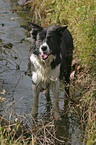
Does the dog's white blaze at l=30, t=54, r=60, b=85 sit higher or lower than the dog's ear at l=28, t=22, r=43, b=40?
lower

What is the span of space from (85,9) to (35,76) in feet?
10.1

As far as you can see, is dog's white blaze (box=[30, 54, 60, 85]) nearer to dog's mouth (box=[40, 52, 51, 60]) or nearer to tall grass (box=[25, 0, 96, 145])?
dog's mouth (box=[40, 52, 51, 60])

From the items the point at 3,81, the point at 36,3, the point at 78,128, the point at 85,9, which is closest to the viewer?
the point at 78,128

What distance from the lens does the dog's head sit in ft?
14.0

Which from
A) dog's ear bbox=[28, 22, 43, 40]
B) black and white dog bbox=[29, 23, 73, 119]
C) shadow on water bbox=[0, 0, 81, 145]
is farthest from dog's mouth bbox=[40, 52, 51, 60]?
shadow on water bbox=[0, 0, 81, 145]

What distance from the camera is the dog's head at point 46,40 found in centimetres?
425

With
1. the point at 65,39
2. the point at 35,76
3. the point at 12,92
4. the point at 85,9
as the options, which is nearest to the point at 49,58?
the point at 35,76

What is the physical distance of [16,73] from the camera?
20.6 ft

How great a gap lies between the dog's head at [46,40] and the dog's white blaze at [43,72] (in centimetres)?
15

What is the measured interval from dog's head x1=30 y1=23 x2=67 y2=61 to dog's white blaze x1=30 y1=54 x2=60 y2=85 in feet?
0.50

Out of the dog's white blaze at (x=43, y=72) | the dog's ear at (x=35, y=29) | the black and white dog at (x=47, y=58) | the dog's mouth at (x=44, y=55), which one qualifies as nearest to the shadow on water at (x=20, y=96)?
the black and white dog at (x=47, y=58)

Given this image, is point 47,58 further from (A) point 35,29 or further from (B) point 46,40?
(A) point 35,29

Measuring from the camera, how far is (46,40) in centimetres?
428

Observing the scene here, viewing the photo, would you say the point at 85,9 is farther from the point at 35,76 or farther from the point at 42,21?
the point at 35,76
